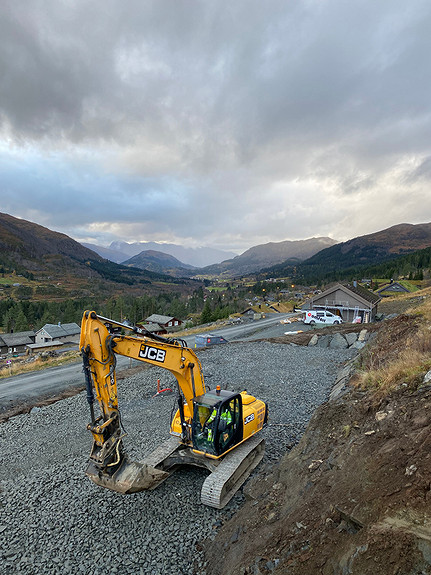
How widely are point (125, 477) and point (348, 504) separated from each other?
4306 millimetres

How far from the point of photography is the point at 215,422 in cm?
757

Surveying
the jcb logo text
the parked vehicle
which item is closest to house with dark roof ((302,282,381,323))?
the parked vehicle

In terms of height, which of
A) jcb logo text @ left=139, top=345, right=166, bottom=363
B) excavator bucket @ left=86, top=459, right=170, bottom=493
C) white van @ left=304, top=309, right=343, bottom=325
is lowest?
white van @ left=304, top=309, right=343, bottom=325

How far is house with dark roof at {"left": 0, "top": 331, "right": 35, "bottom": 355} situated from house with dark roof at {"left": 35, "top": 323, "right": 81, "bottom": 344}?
3.01 m

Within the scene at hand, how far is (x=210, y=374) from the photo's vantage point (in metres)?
19.3

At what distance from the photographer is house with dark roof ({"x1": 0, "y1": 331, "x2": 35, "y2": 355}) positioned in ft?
219

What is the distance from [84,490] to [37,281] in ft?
619

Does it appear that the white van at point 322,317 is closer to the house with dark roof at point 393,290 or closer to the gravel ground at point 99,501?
the gravel ground at point 99,501

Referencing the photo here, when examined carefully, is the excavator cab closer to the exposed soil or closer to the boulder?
the exposed soil

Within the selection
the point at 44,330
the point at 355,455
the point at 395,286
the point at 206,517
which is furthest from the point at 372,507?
the point at 395,286

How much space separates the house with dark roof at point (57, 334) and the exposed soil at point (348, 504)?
68.8 m

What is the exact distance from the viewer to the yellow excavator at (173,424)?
6.47 m

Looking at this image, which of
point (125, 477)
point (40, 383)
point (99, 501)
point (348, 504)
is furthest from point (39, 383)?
point (348, 504)

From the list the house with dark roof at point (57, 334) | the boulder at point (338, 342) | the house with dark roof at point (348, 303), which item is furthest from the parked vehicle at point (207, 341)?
the house with dark roof at point (57, 334)
